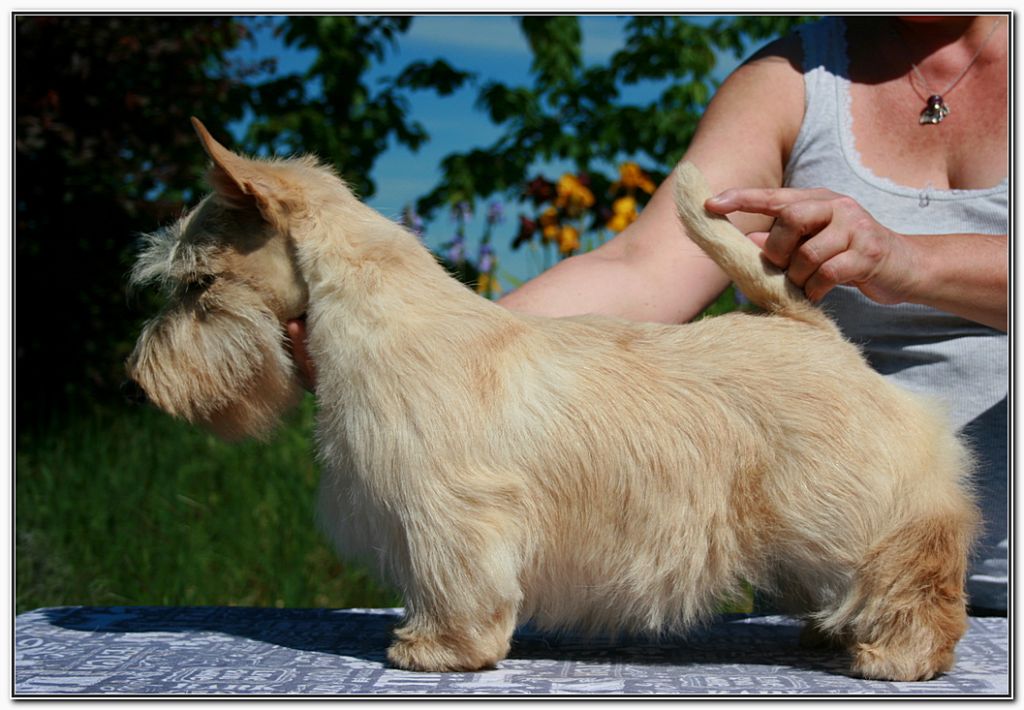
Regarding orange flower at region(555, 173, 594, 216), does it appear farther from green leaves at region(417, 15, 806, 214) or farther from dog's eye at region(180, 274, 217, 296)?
dog's eye at region(180, 274, 217, 296)

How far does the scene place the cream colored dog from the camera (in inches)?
72.2

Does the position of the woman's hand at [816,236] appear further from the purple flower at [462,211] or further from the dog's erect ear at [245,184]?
the purple flower at [462,211]

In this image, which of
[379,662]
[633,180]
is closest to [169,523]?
[379,662]

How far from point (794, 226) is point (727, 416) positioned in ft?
1.43

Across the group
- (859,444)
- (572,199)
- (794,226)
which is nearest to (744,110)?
(794,226)

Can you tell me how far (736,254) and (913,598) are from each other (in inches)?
28.7

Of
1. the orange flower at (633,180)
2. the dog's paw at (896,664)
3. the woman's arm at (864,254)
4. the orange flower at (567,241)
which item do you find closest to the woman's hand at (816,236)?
the woman's arm at (864,254)

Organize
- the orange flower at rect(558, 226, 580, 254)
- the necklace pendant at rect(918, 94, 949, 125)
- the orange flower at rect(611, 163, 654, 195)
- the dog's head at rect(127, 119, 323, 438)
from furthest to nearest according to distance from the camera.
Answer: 1. the orange flower at rect(611, 163, 654, 195)
2. the orange flower at rect(558, 226, 580, 254)
3. the necklace pendant at rect(918, 94, 949, 125)
4. the dog's head at rect(127, 119, 323, 438)

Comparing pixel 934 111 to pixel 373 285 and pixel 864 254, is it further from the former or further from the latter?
pixel 373 285

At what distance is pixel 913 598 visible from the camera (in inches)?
72.7

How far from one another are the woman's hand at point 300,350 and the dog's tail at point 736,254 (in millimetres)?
797

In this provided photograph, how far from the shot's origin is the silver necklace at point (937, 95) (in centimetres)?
271

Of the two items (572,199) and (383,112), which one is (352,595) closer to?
(572,199)

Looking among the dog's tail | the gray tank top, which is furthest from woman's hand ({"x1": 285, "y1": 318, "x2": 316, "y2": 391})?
the gray tank top
